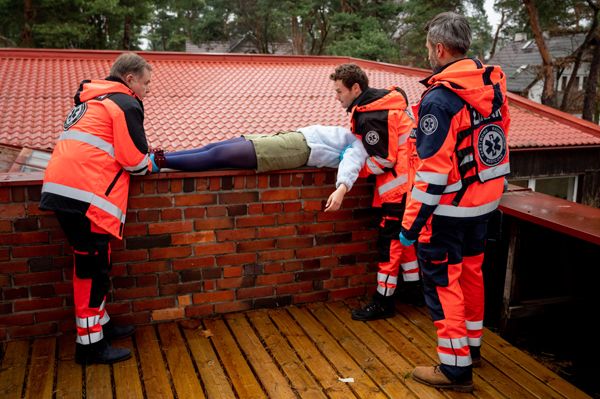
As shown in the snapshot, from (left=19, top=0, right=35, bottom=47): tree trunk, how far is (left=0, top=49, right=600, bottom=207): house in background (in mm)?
9851

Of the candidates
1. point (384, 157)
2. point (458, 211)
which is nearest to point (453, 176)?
point (458, 211)

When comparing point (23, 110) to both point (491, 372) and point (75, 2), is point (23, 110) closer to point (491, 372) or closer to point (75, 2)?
point (491, 372)

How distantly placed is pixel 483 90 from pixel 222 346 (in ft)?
6.41

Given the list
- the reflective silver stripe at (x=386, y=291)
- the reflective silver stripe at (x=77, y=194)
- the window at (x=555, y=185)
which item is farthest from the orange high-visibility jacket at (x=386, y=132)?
the window at (x=555, y=185)

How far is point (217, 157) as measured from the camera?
319 cm

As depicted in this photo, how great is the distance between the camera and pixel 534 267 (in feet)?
11.4

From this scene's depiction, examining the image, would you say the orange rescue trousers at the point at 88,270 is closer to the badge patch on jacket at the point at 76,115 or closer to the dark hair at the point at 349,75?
the badge patch on jacket at the point at 76,115

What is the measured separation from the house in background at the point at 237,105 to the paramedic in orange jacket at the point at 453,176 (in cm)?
549

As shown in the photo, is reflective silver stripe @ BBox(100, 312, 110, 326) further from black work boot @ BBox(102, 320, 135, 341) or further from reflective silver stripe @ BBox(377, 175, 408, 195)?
reflective silver stripe @ BBox(377, 175, 408, 195)

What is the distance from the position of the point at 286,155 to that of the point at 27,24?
19582mm

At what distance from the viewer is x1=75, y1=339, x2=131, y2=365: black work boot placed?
279 cm

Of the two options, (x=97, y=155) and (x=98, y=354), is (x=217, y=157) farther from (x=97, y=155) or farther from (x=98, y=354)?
(x=98, y=354)

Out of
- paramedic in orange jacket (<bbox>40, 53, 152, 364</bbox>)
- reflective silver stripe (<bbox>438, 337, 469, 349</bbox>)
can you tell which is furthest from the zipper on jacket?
reflective silver stripe (<bbox>438, 337, 469, 349</bbox>)

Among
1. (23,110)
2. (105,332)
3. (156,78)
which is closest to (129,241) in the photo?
(105,332)
